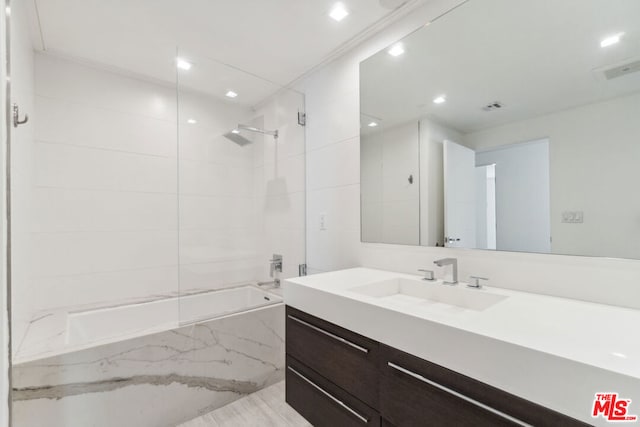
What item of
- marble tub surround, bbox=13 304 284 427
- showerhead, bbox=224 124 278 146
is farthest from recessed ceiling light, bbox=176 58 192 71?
marble tub surround, bbox=13 304 284 427

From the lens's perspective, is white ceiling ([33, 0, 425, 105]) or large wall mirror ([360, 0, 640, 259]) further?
white ceiling ([33, 0, 425, 105])

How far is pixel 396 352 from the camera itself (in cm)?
106

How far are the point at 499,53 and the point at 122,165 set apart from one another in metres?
2.76

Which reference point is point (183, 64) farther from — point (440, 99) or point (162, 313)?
point (162, 313)

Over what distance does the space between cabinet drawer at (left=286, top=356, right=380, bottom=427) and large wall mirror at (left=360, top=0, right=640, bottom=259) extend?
89 cm

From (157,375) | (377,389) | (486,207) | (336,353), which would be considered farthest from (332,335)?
(157,375)

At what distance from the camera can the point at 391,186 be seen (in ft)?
6.12

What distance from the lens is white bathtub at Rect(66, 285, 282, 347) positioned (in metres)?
1.99

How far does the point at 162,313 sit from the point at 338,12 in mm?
2594

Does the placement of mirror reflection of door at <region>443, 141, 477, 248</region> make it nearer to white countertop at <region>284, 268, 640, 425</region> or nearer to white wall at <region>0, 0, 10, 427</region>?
white countertop at <region>284, 268, 640, 425</region>

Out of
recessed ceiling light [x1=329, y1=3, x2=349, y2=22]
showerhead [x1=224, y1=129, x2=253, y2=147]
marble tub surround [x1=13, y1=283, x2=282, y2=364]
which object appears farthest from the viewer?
showerhead [x1=224, y1=129, x2=253, y2=147]

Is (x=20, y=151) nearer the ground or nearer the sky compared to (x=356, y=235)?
nearer the sky

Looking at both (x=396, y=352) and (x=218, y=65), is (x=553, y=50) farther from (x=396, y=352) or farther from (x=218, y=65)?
(x=218, y=65)

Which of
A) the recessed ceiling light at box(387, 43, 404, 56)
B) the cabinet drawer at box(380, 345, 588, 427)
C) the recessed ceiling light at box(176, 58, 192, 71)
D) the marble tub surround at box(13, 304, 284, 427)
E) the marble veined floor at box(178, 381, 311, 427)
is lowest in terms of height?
the marble veined floor at box(178, 381, 311, 427)
